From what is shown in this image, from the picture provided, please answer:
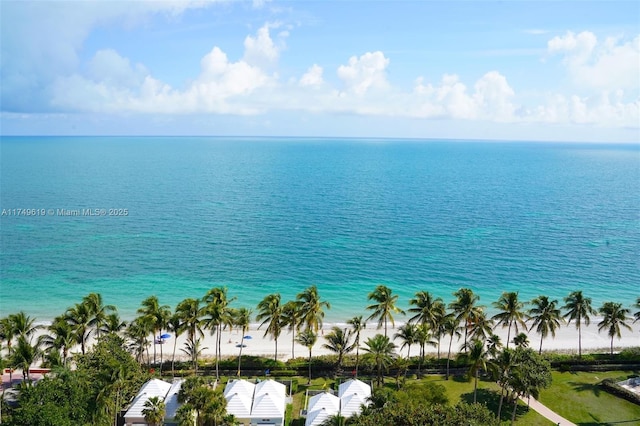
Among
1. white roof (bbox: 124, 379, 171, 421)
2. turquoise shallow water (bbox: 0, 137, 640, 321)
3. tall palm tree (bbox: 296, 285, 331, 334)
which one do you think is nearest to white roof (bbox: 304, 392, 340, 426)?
tall palm tree (bbox: 296, 285, 331, 334)

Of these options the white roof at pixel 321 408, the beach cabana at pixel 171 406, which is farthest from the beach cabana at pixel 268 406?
the beach cabana at pixel 171 406

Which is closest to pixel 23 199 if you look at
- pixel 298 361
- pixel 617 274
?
pixel 298 361

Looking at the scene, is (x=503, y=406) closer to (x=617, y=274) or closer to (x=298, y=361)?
(x=298, y=361)

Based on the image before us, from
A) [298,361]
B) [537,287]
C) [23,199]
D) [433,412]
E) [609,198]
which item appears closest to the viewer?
[433,412]

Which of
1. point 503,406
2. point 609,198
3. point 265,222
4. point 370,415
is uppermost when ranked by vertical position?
point 609,198

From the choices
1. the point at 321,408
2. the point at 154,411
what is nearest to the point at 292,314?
the point at 321,408

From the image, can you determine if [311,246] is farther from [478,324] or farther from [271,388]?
[271,388]
